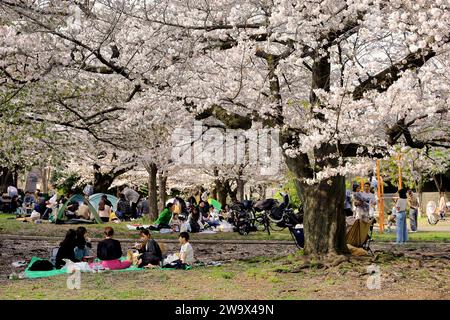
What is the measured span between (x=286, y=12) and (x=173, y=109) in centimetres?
400

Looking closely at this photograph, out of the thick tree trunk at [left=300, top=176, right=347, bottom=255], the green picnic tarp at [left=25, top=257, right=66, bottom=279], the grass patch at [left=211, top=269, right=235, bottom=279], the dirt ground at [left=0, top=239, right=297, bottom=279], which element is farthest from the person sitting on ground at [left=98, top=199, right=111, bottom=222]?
the thick tree trunk at [left=300, top=176, right=347, bottom=255]

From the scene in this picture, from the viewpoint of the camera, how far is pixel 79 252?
1231cm

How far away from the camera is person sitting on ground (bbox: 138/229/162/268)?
12.2m

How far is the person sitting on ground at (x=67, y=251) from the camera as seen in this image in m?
11.8

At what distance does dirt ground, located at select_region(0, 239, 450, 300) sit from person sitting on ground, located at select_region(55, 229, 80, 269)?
907 mm

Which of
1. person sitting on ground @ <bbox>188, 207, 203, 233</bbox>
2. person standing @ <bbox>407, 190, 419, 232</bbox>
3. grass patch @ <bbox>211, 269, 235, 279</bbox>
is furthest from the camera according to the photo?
person sitting on ground @ <bbox>188, 207, 203, 233</bbox>

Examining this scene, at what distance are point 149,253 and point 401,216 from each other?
8147 mm

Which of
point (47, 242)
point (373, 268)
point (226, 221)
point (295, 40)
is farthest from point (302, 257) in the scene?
point (226, 221)

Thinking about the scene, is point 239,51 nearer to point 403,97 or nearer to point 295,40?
point 295,40

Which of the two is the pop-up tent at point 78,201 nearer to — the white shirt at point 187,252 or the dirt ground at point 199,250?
the dirt ground at point 199,250

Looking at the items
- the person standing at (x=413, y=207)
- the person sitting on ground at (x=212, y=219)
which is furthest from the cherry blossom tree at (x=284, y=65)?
the person sitting on ground at (x=212, y=219)

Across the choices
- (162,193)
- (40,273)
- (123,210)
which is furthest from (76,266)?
(123,210)

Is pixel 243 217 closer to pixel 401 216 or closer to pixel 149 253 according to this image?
pixel 401 216

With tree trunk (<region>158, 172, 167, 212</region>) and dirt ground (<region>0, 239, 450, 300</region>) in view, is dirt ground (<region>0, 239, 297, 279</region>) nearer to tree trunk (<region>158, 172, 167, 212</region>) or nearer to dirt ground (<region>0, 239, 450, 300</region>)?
dirt ground (<region>0, 239, 450, 300</region>)
